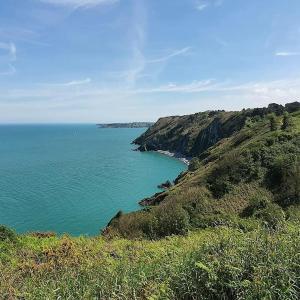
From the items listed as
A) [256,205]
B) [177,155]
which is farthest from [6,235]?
[177,155]

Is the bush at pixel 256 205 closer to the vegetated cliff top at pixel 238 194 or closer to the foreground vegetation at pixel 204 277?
the vegetated cliff top at pixel 238 194

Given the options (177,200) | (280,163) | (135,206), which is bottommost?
(135,206)

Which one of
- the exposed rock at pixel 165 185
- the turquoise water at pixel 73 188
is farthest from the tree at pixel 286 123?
the exposed rock at pixel 165 185

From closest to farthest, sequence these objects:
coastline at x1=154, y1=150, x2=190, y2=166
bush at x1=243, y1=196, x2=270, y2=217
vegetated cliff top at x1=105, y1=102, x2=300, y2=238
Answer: vegetated cliff top at x1=105, y1=102, x2=300, y2=238, bush at x1=243, y1=196, x2=270, y2=217, coastline at x1=154, y1=150, x2=190, y2=166

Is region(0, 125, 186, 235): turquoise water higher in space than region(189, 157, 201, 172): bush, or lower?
lower

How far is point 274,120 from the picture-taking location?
72312 mm

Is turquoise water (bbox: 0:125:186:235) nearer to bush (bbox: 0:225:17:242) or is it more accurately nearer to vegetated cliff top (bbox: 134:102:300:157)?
vegetated cliff top (bbox: 134:102:300:157)

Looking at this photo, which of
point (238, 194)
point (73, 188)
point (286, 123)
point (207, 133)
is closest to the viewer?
point (238, 194)

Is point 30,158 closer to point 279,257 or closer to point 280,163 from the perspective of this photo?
point 280,163

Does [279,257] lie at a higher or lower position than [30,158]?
higher

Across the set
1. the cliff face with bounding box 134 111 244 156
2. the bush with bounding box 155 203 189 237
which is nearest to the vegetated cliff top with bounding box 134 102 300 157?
the cliff face with bounding box 134 111 244 156

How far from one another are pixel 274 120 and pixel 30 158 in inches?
4387

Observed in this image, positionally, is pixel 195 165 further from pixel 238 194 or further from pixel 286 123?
pixel 238 194

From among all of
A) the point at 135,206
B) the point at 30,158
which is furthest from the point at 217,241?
the point at 30,158
